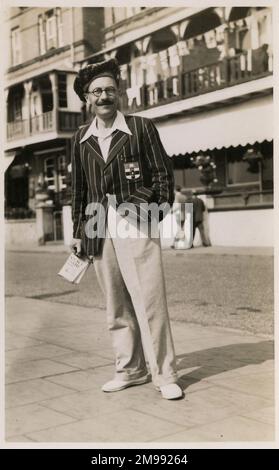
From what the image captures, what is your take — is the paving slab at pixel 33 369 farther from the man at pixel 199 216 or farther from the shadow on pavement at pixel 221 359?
the man at pixel 199 216

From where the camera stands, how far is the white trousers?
3.57 metres

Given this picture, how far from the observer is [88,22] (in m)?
27.1

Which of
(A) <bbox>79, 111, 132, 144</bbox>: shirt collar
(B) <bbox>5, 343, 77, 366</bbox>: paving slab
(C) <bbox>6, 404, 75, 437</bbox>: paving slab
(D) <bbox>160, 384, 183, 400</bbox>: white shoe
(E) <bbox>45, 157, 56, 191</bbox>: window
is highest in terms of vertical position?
(E) <bbox>45, 157, 56, 191</bbox>: window

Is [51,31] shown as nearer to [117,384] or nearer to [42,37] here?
[42,37]

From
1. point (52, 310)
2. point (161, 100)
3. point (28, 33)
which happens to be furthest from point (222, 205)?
point (28, 33)

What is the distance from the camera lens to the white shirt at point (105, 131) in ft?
11.8

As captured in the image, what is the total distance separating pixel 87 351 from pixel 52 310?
2327mm

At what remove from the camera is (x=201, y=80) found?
1875cm

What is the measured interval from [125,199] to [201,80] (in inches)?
626

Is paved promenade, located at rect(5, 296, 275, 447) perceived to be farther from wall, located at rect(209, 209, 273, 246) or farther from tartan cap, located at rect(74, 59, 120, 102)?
wall, located at rect(209, 209, 273, 246)

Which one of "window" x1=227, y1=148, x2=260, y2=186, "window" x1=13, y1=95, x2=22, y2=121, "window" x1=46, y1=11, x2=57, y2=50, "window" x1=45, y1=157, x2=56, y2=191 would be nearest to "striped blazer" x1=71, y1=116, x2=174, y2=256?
"window" x1=227, y1=148, x2=260, y2=186

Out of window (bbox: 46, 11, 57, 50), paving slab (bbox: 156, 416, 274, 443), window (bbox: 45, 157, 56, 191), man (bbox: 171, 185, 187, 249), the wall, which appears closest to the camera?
paving slab (bbox: 156, 416, 274, 443)

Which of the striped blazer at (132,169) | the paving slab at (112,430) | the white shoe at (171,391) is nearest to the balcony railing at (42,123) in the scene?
the striped blazer at (132,169)

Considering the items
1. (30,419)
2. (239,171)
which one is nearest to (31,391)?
(30,419)
